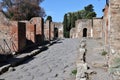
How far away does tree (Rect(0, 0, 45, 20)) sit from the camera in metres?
39.1

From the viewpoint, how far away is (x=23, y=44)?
1809cm

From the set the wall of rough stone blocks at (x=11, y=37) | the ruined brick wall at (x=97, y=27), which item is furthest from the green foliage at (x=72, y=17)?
the wall of rough stone blocks at (x=11, y=37)

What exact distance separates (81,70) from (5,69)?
10.4 ft

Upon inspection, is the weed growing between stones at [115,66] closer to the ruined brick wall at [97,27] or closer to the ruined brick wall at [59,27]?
the ruined brick wall at [97,27]

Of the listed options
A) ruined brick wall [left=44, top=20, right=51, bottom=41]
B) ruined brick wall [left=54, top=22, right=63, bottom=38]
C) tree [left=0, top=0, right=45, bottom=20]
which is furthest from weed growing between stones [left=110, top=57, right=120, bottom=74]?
ruined brick wall [left=54, top=22, right=63, bottom=38]

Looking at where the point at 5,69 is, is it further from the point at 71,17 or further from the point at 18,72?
the point at 71,17

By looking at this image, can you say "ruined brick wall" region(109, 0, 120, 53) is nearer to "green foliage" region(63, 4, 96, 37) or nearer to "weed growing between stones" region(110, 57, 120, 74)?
"weed growing between stones" region(110, 57, 120, 74)

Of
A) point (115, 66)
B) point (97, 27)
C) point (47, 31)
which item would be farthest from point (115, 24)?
point (97, 27)

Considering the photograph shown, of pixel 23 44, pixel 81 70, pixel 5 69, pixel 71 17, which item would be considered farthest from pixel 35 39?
pixel 71 17

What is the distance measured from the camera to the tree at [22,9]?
39119 mm

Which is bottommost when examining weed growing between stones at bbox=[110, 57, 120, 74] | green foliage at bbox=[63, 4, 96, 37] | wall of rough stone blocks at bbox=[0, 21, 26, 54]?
weed growing between stones at bbox=[110, 57, 120, 74]

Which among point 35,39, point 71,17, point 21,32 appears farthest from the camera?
point 71,17

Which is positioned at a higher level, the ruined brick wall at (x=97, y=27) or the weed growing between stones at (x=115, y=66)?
the ruined brick wall at (x=97, y=27)

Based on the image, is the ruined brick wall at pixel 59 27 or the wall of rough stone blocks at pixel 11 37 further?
the ruined brick wall at pixel 59 27
